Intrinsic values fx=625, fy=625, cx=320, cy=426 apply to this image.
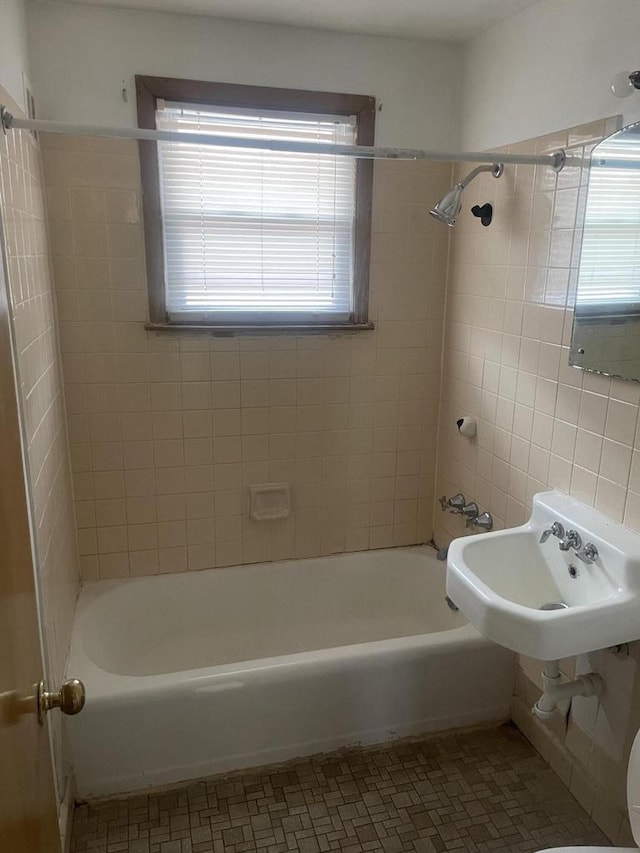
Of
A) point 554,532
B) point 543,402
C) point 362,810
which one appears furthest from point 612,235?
point 362,810

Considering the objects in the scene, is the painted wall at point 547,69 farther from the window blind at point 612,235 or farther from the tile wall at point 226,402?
the tile wall at point 226,402

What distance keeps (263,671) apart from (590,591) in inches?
40.5

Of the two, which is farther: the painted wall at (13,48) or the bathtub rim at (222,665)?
the bathtub rim at (222,665)

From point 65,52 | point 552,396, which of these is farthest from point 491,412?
point 65,52

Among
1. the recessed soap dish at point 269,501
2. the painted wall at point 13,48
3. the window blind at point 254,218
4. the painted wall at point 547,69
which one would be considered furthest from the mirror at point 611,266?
the painted wall at point 13,48

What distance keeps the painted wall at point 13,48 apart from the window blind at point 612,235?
65.5 inches

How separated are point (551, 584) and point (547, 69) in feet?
5.34

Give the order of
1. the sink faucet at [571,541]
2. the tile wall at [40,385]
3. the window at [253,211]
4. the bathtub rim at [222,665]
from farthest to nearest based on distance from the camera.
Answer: the window at [253,211] < the bathtub rim at [222,665] < the sink faucet at [571,541] < the tile wall at [40,385]

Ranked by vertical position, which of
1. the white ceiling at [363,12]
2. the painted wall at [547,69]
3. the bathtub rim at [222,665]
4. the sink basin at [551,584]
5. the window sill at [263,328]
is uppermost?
the white ceiling at [363,12]

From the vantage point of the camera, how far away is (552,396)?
80.0 inches

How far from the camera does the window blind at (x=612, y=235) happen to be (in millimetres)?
1688

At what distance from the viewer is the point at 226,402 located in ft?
A: 8.42

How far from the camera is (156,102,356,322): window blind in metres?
2.35

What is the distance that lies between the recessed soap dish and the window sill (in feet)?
2.16
